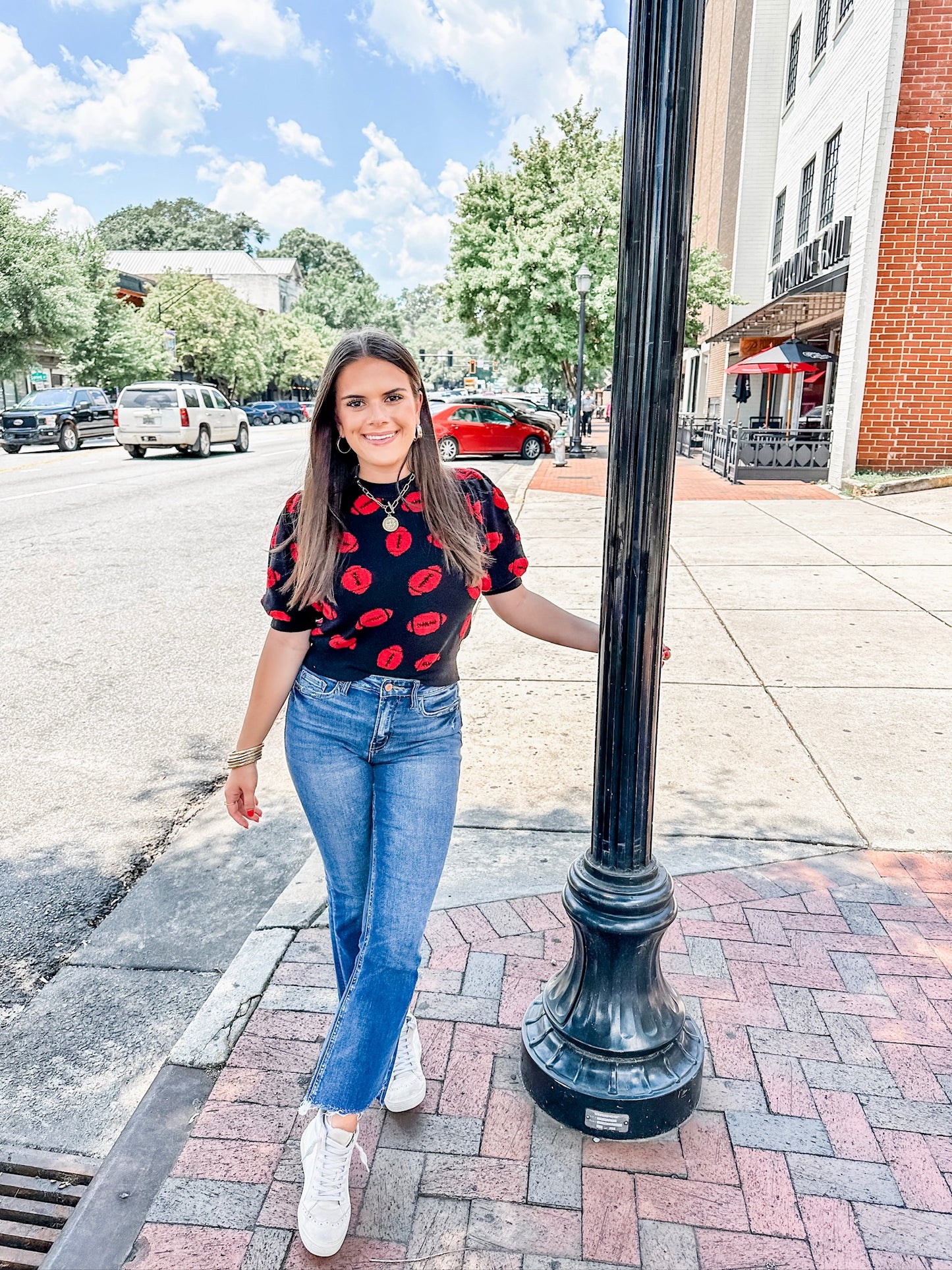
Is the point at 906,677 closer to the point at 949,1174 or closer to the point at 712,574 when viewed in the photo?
the point at 712,574

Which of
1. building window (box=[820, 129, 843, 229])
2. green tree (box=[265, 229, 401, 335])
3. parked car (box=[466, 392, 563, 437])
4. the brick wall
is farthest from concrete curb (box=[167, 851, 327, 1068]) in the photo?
green tree (box=[265, 229, 401, 335])

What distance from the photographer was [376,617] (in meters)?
1.96

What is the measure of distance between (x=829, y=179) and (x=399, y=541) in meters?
18.9

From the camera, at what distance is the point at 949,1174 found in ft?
6.82

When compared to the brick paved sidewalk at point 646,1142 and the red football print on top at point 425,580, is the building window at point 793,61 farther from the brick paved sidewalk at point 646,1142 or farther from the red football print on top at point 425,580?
the red football print on top at point 425,580

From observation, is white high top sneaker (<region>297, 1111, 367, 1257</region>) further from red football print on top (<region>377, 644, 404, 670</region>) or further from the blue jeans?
red football print on top (<region>377, 644, 404, 670</region>)

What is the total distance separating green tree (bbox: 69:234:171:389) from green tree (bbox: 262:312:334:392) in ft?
77.7

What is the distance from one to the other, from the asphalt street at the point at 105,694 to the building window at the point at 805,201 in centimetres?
1374

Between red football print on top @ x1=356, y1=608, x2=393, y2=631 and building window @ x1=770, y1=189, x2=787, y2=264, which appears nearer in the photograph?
red football print on top @ x1=356, y1=608, x2=393, y2=631

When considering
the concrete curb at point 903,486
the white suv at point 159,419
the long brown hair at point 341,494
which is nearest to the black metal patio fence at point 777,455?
the concrete curb at point 903,486

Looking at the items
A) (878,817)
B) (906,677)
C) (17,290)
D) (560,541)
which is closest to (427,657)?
(878,817)

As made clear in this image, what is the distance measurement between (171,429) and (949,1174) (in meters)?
22.3

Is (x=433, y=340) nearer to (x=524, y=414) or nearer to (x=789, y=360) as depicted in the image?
(x=524, y=414)

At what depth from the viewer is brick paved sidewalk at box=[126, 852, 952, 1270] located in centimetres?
193
